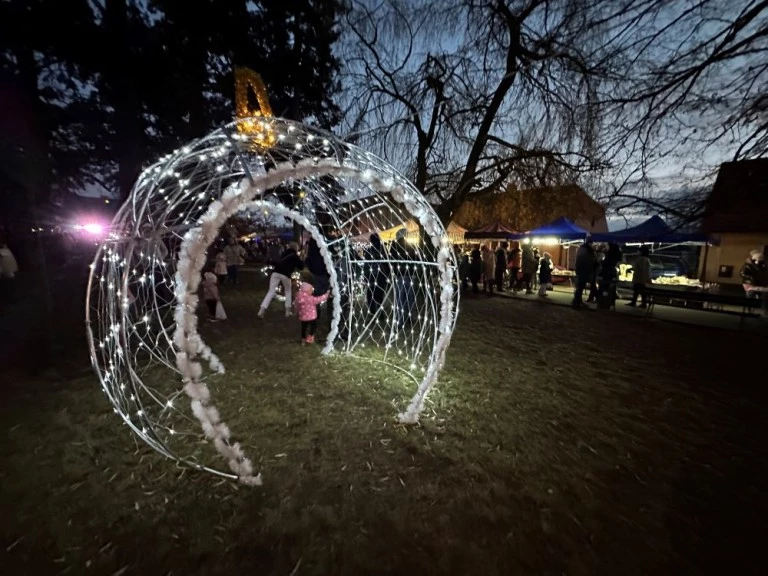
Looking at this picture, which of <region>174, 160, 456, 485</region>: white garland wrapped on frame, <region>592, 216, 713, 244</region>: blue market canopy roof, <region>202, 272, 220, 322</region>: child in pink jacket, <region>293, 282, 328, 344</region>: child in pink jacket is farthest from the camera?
<region>592, 216, 713, 244</region>: blue market canopy roof

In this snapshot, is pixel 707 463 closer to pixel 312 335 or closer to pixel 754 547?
pixel 754 547

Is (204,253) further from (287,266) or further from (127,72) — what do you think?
(127,72)

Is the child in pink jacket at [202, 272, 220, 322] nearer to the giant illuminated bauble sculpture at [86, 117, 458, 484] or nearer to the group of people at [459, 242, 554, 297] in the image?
the giant illuminated bauble sculpture at [86, 117, 458, 484]

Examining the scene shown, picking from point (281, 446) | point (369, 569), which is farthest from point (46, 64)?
point (369, 569)

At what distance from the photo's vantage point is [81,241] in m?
28.1

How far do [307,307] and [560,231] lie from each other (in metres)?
10.8

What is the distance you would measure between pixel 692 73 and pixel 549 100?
13.1 ft

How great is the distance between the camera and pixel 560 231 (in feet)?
42.2

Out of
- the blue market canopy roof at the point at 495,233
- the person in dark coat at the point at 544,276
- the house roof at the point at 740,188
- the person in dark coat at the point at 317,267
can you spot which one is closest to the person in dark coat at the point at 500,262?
the person in dark coat at the point at 544,276

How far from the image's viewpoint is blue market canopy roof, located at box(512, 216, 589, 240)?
12.6m

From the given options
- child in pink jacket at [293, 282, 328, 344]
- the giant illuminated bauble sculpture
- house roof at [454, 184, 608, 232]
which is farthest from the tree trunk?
house roof at [454, 184, 608, 232]

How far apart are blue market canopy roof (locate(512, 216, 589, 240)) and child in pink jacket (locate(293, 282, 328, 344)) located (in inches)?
411

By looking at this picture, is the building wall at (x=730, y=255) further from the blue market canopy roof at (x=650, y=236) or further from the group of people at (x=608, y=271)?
the group of people at (x=608, y=271)

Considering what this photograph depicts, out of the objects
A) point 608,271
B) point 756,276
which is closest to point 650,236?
point 608,271
